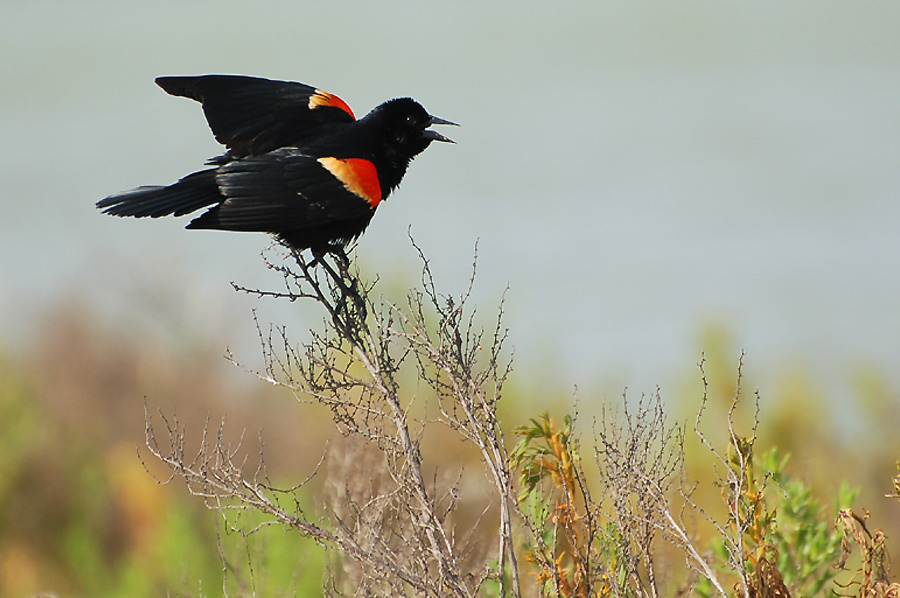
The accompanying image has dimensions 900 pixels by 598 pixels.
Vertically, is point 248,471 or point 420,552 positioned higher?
point 420,552

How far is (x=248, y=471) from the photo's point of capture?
12.3 meters

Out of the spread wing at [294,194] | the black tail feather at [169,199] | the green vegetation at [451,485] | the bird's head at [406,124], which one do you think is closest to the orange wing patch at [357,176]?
the spread wing at [294,194]

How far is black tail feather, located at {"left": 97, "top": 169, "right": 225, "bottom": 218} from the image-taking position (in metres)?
4.02

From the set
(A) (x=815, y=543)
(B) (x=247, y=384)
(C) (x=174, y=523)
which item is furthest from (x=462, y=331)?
(B) (x=247, y=384)

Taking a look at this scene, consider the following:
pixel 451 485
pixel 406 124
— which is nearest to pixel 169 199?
pixel 406 124

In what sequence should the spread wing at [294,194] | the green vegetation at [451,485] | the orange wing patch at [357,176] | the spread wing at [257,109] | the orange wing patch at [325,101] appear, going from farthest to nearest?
the orange wing patch at [325,101] → the spread wing at [257,109] → the orange wing patch at [357,176] → the spread wing at [294,194] → the green vegetation at [451,485]

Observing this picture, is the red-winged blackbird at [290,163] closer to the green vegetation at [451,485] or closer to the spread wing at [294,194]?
the spread wing at [294,194]

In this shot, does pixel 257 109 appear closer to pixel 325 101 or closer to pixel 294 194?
pixel 325 101

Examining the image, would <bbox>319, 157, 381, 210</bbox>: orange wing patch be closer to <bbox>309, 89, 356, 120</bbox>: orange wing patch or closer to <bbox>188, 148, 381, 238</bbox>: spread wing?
<bbox>188, 148, 381, 238</bbox>: spread wing

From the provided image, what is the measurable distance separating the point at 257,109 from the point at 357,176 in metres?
0.69

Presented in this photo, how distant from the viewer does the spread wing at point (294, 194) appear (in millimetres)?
3936

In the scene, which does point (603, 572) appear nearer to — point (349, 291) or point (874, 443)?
point (349, 291)

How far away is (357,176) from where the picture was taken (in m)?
4.28

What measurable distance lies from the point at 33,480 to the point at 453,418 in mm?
10287
